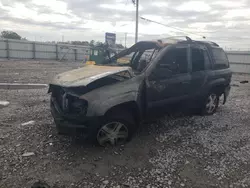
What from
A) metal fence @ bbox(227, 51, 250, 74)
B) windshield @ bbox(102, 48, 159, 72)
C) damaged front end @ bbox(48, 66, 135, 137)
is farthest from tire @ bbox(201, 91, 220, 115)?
metal fence @ bbox(227, 51, 250, 74)

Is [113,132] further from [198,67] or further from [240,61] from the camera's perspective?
[240,61]

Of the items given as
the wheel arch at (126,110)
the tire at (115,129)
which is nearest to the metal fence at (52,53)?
the wheel arch at (126,110)

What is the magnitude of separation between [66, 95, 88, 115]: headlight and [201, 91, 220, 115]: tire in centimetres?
324

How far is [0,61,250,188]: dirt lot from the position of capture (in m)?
3.00

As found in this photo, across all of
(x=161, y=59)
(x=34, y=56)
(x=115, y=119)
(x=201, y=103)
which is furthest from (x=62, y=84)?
(x=34, y=56)

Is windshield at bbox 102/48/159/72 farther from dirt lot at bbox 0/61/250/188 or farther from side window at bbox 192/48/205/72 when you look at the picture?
dirt lot at bbox 0/61/250/188

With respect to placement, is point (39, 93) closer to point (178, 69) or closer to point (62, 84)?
point (62, 84)

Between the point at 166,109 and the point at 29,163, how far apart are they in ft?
8.78

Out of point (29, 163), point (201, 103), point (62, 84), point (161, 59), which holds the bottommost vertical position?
point (29, 163)

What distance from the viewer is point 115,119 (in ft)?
12.0

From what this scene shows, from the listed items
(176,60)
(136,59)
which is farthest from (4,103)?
(176,60)

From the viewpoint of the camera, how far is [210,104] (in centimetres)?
571

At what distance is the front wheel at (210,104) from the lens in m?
5.51

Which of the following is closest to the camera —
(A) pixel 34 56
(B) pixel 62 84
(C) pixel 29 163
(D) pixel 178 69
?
(C) pixel 29 163
